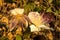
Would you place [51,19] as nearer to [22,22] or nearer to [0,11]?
[22,22]

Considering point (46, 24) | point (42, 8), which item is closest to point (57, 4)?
point (42, 8)

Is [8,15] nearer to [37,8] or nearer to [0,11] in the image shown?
[0,11]

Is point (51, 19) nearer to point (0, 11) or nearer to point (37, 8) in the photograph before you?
point (37, 8)

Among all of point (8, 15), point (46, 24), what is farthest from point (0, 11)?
point (46, 24)

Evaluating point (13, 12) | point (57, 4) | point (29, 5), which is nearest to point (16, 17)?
point (13, 12)

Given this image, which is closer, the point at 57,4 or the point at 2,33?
the point at 2,33

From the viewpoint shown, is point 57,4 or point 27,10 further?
point 57,4

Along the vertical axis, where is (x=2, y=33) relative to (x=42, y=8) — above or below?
below
